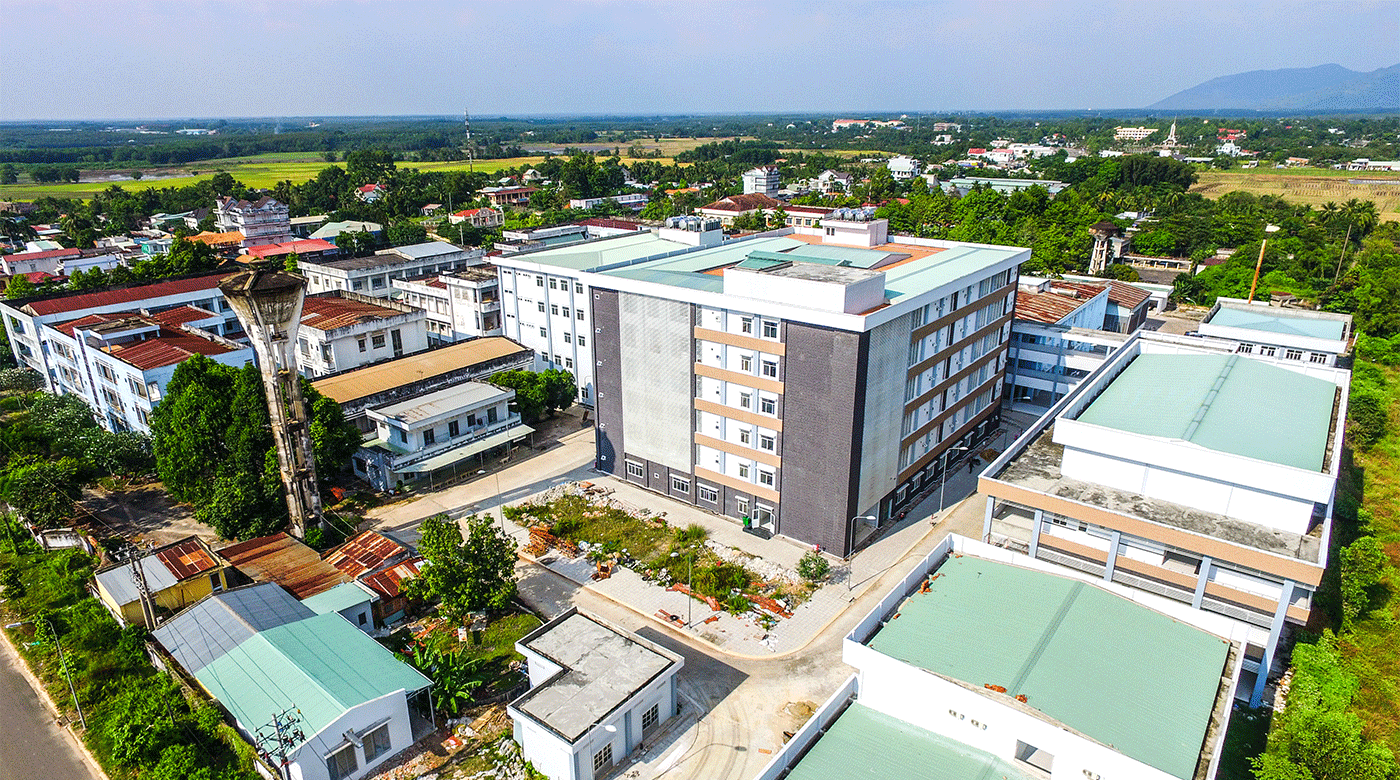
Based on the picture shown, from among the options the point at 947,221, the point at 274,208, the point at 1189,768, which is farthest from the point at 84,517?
the point at 947,221

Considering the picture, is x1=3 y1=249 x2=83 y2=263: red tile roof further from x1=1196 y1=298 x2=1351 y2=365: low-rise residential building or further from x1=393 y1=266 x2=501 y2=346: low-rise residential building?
x1=1196 y1=298 x2=1351 y2=365: low-rise residential building

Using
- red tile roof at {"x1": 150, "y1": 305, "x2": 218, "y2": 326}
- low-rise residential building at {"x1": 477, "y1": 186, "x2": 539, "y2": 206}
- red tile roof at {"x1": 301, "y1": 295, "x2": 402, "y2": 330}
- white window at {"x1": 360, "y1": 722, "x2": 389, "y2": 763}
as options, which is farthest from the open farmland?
red tile roof at {"x1": 150, "y1": 305, "x2": 218, "y2": 326}

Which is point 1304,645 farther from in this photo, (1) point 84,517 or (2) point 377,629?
(1) point 84,517

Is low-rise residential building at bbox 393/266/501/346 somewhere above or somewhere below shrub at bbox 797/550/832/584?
above

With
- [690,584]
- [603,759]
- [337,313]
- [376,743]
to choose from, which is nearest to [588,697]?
[603,759]

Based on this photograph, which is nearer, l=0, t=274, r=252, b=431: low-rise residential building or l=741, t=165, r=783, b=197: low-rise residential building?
l=0, t=274, r=252, b=431: low-rise residential building

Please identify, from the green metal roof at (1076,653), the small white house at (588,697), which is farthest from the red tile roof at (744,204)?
the green metal roof at (1076,653)

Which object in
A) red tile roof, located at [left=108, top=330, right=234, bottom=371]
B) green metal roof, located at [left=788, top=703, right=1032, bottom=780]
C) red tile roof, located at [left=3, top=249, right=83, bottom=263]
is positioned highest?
red tile roof, located at [left=108, top=330, right=234, bottom=371]
